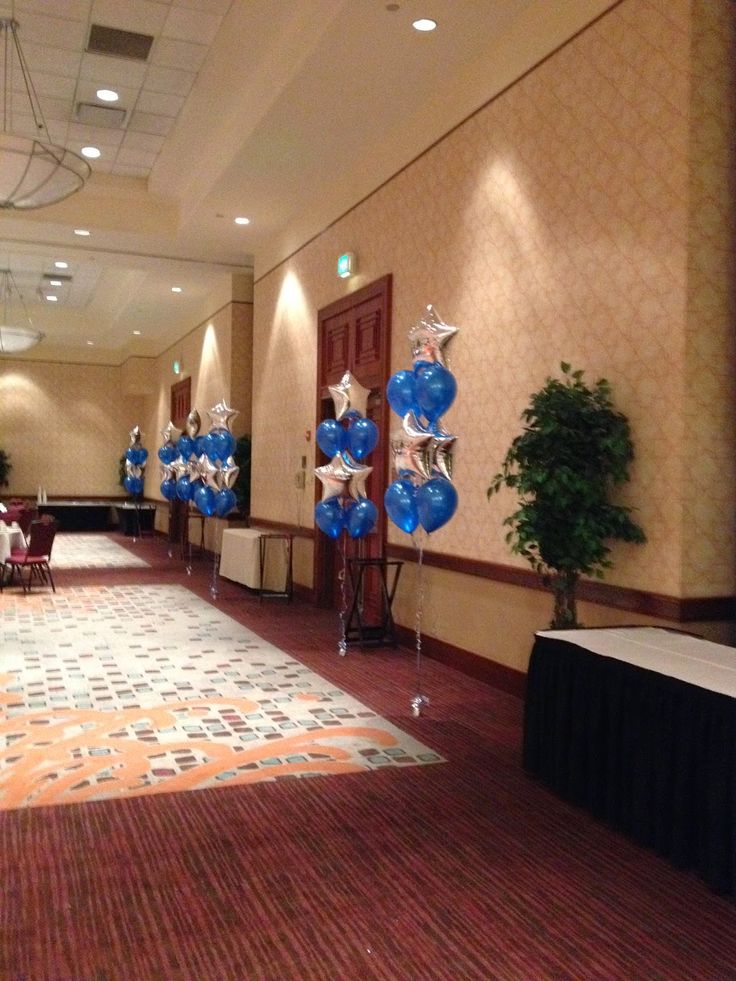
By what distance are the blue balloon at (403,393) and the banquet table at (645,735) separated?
82.2 inches

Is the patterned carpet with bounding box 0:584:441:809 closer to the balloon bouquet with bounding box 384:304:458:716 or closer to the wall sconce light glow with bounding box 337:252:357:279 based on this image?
the balloon bouquet with bounding box 384:304:458:716

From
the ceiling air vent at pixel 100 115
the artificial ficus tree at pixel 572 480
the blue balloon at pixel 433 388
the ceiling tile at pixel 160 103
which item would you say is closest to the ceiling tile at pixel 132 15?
the ceiling tile at pixel 160 103

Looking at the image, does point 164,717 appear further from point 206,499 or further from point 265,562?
point 206,499

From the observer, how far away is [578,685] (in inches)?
158

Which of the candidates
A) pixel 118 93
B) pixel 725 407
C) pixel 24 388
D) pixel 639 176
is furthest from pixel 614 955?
pixel 24 388

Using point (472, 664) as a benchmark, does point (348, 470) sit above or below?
above

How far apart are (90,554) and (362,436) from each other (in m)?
10.0

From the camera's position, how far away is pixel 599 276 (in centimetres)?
529

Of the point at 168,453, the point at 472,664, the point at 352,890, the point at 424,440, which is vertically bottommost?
the point at 352,890

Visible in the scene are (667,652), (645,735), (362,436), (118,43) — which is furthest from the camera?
(118,43)

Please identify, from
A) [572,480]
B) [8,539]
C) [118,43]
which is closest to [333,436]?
[572,480]

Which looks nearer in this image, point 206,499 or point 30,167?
point 30,167

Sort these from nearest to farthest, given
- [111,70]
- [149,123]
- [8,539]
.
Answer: [111,70] < [149,123] < [8,539]

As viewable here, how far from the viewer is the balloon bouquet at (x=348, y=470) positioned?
730cm
